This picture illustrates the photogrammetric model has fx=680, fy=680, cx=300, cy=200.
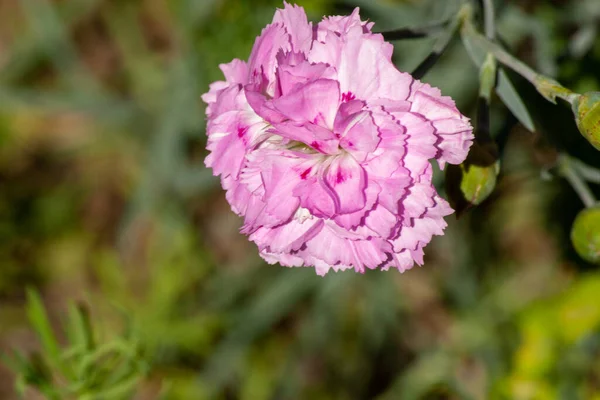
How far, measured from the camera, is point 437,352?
225cm

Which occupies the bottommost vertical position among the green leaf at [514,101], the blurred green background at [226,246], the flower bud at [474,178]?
the blurred green background at [226,246]

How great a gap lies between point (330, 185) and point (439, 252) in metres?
1.51

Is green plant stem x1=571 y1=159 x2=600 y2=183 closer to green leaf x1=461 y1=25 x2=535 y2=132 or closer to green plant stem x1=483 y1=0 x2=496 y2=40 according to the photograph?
green leaf x1=461 y1=25 x2=535 y2=132

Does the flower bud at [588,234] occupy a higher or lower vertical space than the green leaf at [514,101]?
lower

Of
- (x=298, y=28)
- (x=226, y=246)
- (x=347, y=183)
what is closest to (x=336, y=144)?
(x=347, y=183)

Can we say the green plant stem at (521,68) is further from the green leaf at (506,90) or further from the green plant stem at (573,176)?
the green plant stem at (573,176)

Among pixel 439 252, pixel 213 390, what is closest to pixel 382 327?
pixel 439 252

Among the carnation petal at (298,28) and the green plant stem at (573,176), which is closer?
the carnation petal at (298,28)

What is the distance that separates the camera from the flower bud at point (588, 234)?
1165 millimetres

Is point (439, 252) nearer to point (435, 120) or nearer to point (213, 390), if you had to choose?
point (213, 390)

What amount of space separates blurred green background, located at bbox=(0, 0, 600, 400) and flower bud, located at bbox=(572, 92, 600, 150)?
0.62 m

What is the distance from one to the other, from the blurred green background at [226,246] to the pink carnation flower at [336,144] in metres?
0.66

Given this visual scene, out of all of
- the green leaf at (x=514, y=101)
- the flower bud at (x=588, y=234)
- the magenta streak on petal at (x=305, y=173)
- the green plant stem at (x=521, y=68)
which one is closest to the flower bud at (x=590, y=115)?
the green plant stem at (x=521, y=68)

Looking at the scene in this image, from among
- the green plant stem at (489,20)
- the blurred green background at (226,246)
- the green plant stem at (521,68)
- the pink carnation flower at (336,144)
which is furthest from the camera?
the blurred green background at (226,246)
